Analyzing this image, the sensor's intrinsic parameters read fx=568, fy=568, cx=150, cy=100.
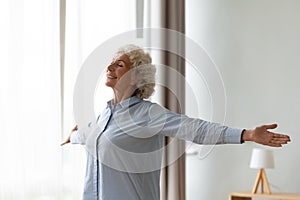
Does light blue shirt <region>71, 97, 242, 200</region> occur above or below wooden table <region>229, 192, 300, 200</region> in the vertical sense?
above

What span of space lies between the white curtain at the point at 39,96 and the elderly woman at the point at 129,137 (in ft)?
2.55

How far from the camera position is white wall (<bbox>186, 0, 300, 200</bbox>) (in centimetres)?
411

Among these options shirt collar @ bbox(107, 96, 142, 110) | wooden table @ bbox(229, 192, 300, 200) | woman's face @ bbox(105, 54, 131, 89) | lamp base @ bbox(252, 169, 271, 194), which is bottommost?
wooden table @ bbox(229, 192, 300, 200)

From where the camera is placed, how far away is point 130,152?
7.66ft

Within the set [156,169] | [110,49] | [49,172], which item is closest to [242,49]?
[110,49]

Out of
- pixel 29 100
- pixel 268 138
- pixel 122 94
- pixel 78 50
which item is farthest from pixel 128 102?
pixel 78 50

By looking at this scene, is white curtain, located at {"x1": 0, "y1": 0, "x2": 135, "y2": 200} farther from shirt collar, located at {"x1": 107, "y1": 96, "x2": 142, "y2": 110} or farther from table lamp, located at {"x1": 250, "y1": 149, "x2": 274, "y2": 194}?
table lamp, located at {"x1": 250, "y1": 149, "x2": 274, "y2": 194}

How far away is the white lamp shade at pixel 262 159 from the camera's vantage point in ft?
12.6

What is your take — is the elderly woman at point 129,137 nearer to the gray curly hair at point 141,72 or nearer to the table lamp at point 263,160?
the gray curly hair at point 141,72

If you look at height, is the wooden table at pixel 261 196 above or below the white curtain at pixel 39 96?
below

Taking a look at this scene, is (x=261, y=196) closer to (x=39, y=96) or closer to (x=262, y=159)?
(x=262, y=159)

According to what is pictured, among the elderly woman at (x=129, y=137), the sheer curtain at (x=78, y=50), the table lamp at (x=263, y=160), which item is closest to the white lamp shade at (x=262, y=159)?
the table lamp at (x=263, y=160)

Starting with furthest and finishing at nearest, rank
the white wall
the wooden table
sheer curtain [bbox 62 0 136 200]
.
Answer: the white wall < the wooden table < sheer curtain [bbox 62 0 136 200]

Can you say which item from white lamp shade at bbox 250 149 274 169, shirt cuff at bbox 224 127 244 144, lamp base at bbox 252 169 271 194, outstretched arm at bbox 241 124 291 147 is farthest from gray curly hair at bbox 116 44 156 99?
lamp base at bbox 252 169 271 194
